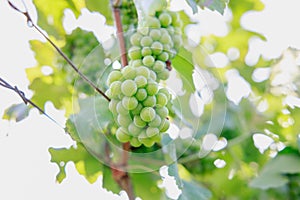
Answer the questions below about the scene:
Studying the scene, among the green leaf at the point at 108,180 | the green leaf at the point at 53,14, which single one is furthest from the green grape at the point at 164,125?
the green leaf at the point at 53,14

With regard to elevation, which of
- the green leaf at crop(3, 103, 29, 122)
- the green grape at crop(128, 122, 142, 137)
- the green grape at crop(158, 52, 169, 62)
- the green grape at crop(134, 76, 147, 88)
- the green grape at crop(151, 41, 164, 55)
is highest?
the green grape at crop(134, 76, 147, 88)

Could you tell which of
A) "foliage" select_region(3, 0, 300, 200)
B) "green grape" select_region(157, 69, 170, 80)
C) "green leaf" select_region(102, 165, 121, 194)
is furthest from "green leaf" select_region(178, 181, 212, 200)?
"green grape" select_region(157, 69, 170, 80)

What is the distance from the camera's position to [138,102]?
2.13 feet

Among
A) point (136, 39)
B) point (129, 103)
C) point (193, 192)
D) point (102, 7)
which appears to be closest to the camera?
point (129, 103)

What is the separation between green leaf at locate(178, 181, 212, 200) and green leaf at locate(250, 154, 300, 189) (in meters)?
0.09

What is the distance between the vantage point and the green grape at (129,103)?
64 cm

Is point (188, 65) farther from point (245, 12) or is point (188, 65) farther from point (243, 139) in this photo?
point (245, 12)

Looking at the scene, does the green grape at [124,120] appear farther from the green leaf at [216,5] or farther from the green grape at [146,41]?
the green leaf at [216,5]

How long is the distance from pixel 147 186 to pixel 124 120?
14.0 inches

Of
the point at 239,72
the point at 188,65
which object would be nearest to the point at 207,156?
the point at 239,72

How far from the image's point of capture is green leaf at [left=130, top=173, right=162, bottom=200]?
982 mm

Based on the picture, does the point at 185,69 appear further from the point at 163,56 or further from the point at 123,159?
the point at 123,159

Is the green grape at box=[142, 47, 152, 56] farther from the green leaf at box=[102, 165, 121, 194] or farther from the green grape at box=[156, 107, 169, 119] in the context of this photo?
the green leaf at box=[102, 165, 121, 194]

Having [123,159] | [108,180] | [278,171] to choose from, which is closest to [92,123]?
[123,159]
